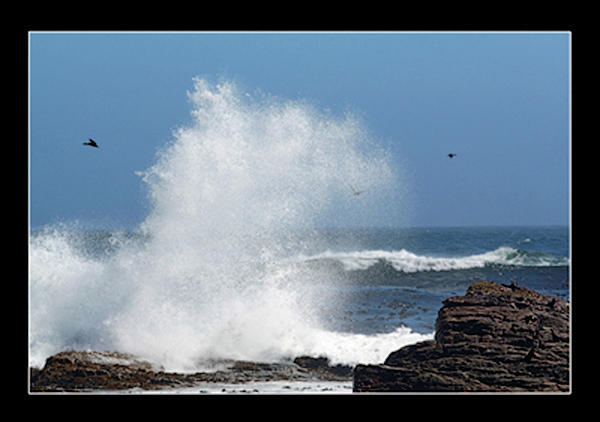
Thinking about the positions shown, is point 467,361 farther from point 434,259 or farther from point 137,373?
point 434,259

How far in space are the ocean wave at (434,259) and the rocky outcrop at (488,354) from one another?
931 cm

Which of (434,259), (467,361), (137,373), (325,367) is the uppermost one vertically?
(434,259)

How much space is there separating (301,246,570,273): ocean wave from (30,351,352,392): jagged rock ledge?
7.85 metres

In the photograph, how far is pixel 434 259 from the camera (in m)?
18.3

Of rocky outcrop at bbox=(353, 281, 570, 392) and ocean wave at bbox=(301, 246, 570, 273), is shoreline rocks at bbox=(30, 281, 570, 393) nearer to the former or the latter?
rocky outcrop at bbox=(353, 281, 570, 392)

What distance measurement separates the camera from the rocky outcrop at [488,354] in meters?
5.55

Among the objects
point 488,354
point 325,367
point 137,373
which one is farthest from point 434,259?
point 137,373

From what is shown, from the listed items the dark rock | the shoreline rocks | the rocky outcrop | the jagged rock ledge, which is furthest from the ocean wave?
the rocky outcrop

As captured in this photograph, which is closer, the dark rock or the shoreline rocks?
the shoreline rocks

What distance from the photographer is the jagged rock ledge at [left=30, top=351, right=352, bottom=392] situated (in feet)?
21.1

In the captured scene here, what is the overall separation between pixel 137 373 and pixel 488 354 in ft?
14.2

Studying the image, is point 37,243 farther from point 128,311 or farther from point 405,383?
point 405,383
